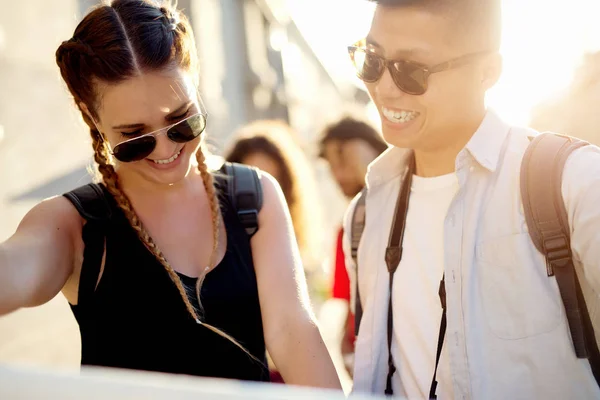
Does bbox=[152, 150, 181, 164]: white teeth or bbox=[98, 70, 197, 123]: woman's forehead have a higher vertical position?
bbox=[98, 70, 197, 123]: woman's forehead

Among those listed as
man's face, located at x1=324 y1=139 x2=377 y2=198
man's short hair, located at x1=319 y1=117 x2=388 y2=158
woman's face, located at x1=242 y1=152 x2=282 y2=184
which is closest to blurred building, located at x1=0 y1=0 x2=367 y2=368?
man's short hair, located at x1=319 y1=117 x2=388 y2=158

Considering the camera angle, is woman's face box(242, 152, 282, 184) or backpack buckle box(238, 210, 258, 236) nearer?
backpack buckle box(238, 210, 258, 236)

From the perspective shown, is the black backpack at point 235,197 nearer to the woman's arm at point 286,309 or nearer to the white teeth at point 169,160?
the woman's arm at point 286,309

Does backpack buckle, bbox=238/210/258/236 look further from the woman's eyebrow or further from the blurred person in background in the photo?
the blurred person in background

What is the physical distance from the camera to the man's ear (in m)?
2.33

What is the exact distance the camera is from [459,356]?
79.3 inches

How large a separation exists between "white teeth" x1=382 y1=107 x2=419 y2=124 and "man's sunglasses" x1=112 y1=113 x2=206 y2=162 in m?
0.62

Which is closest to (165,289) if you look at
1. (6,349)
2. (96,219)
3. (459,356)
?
(96,219)

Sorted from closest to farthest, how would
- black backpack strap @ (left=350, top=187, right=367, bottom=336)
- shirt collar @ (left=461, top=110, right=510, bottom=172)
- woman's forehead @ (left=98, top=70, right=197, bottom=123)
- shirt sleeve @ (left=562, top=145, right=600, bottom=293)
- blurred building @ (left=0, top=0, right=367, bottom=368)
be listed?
shirt sleeve @ (left=562, top=145, right=600, bottom=293) → woman's forehead @ (left=98, top=70, right=197, bottom=123) → shirt collar @ (left=461, top=110, right=510, bottom=172) → black backpack strap @ (left=350, top=187, right=367, bottom=336) → blurred building @ (left=0, top=0, right=367, bottom=368)

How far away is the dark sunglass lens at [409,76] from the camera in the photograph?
2230 mm

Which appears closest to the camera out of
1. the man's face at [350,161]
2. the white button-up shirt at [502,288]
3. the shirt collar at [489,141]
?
the white button-up shirt at [502,288]

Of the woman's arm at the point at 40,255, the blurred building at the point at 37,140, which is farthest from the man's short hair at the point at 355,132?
the woman's arm at the point at 40,255

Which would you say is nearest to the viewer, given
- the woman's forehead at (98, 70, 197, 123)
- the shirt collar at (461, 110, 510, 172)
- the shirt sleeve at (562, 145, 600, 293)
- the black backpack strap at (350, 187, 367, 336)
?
the shirt sleeve at (562, 145, 600, 293)

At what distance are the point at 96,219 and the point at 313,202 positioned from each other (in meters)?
2.58
